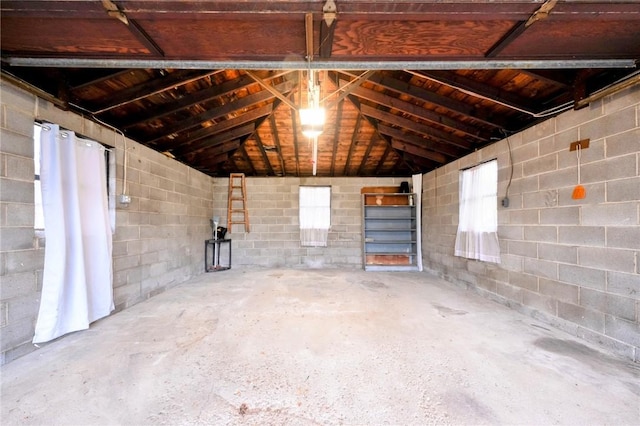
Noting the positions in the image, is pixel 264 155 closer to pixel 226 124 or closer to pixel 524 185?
pixel 226 124

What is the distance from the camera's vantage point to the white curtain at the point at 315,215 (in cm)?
691

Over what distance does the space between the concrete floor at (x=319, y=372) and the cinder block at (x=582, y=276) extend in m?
0.58

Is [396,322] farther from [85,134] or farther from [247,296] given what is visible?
[85,134]

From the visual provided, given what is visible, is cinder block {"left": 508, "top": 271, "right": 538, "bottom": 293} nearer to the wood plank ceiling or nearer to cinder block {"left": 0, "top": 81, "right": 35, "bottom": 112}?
the wood plank ceiling

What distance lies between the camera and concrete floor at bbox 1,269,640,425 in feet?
5.23

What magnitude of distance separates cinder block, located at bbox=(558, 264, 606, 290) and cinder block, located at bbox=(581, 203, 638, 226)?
1.55 ft

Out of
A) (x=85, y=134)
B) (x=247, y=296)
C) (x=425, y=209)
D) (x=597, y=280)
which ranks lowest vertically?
(x=247, y=296)

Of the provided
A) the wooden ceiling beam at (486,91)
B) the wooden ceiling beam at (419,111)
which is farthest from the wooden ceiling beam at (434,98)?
the wooden ceiling beam at (486,91)

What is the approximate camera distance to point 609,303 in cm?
238

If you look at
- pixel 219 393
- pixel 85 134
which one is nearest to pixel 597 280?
pixel 219 393

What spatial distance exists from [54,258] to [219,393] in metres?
2.13

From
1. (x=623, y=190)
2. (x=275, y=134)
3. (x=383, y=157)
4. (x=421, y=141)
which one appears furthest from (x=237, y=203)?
(x=623, y=190)

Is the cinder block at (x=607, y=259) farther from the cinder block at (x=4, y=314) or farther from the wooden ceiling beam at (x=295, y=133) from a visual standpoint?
the cinder block at (x=4, y=314)

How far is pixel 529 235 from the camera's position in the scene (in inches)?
129
